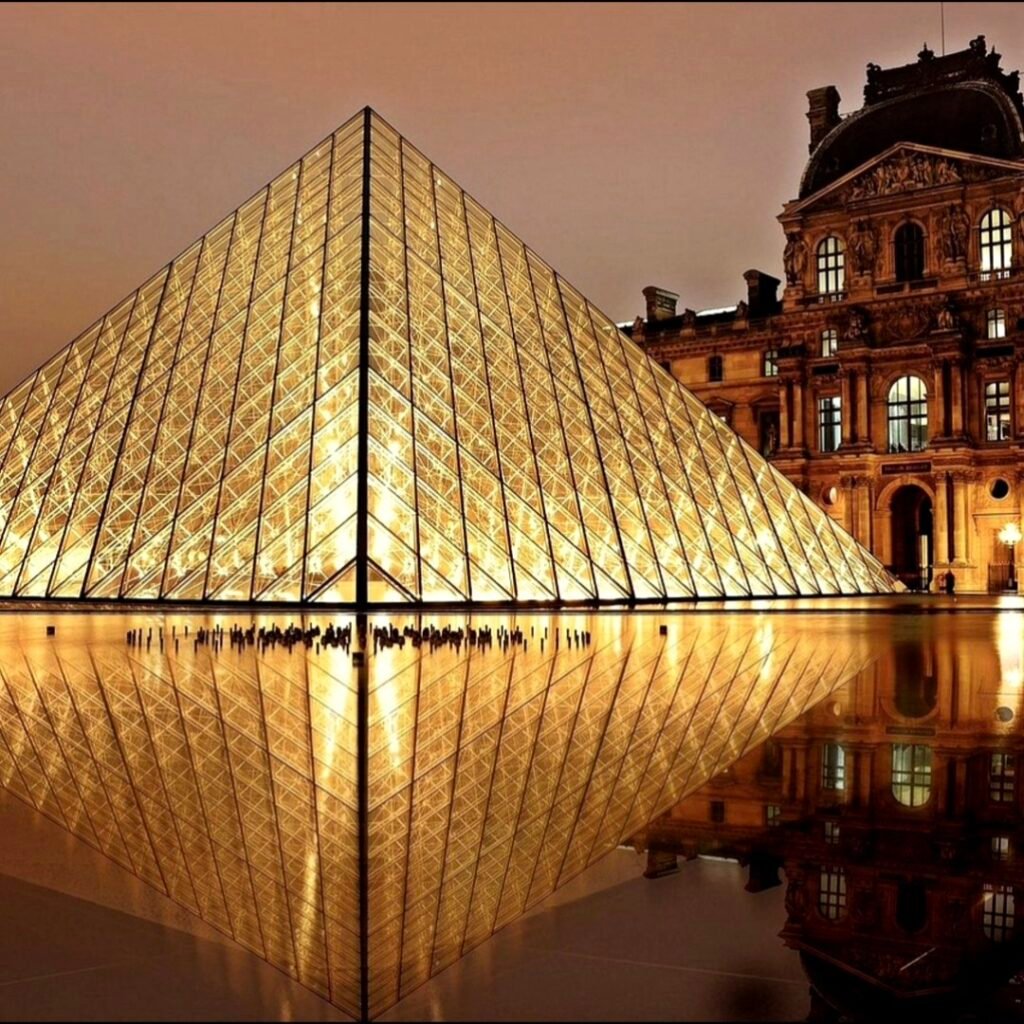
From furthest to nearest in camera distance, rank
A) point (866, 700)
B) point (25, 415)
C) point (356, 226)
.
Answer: point (25, 415) → point (356, 226) → point (866, 700)

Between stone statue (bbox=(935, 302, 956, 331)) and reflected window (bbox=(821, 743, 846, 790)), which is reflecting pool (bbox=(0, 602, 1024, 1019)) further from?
stone statue (bbox=(935, 302, 956, 331))

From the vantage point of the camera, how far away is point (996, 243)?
1927 inches

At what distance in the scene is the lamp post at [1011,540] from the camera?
47688 millimetres

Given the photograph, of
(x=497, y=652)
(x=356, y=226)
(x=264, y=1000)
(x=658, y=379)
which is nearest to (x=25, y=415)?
(x=356, y=226)

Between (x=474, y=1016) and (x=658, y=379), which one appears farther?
(x=658, y=379)

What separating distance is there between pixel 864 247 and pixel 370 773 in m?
48.4

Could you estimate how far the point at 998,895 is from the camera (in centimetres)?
447

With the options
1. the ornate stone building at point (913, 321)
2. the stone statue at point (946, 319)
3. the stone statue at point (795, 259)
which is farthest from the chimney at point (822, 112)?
the stone statue at point (946, 319)

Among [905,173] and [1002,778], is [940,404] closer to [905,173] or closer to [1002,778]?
[905,173]

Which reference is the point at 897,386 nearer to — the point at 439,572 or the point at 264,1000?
the point at 439,572

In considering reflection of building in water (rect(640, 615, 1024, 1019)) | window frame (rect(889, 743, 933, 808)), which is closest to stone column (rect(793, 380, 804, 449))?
reflection of building in water (rect(640, 615, 1024, 1019))

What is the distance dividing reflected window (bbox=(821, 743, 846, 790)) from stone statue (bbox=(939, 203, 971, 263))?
148 ft

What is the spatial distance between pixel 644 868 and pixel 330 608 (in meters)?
18.6

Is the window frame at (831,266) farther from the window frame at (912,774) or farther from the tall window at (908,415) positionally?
the window frame at (912,774)
